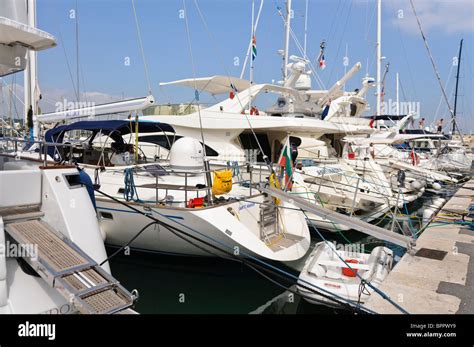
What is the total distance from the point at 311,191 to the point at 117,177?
531 cm

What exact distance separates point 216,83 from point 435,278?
1076 cm

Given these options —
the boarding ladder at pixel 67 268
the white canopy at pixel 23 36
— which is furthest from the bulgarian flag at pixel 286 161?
the boarding ladder at pixel 67 268

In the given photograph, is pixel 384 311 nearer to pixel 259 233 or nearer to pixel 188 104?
pixel 259 233

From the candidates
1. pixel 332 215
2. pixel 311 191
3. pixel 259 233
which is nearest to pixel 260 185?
pixel 259 233

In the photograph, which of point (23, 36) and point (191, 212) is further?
point (191, 212)

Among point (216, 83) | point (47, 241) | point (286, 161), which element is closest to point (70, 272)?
point (47, 241)

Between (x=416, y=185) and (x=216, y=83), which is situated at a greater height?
(x=216, y=83)

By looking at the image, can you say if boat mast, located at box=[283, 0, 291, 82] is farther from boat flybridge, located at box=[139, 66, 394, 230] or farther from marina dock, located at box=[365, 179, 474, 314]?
marina dock, located at box=[365, 179, 474, 314]

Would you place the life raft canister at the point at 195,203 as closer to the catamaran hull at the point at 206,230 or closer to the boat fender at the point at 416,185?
the catamaran hull at the point at 206,230

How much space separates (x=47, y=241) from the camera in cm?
A: 370

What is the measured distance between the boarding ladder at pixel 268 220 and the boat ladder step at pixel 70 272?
4168 millimetres

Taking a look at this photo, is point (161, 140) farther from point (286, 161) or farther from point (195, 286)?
point (195, 286)

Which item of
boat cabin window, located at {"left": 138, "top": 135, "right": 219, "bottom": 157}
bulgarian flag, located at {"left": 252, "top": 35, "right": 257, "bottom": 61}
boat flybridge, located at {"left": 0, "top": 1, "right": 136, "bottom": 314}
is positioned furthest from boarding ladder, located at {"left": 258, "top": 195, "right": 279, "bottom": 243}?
bulgarian flag, located at {"left": 252, "top": 35, "right": 257, "bottom": 61}

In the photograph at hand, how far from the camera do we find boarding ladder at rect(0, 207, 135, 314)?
10.4 feet
